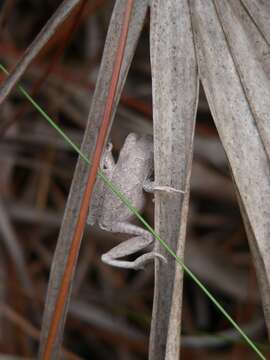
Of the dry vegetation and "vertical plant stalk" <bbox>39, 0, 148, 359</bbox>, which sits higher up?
"vertical plant stalk" <bbox>39, 0, 148, 359</bbox>

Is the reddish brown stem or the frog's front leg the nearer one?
the reddish brown stem

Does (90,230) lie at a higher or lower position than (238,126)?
lower

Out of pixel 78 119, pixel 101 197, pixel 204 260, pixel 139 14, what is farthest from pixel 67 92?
pixel 139 14

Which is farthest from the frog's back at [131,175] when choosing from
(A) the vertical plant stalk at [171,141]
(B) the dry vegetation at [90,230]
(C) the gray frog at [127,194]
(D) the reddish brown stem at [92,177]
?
(B) the dry vegetation at [90,230]

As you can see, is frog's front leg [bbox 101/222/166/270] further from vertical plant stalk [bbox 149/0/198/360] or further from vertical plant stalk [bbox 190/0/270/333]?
vertical plant stalk [bbox 190/0/270/333]

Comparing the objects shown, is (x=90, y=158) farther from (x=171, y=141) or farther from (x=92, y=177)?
(x=171, y=141)

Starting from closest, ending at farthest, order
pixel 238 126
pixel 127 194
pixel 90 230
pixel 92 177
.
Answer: pixel 92 177 → pixel 238 126 → pixel 127 194 → pixel 90 230

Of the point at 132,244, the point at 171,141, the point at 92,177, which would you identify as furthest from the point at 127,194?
the point at 92,177

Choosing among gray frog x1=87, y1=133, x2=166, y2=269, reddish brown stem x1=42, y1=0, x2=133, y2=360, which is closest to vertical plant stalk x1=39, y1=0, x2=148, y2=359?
reddish brown stem x1=42, y1=0, x2=133, y2=360
